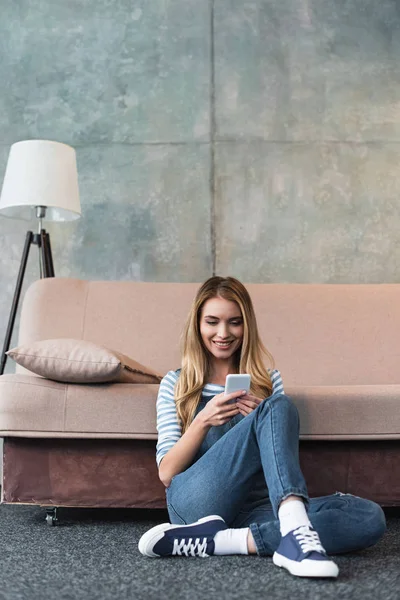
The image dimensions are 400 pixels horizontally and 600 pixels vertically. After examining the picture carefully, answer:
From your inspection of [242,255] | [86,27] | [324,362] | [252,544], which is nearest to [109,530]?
[252,544]

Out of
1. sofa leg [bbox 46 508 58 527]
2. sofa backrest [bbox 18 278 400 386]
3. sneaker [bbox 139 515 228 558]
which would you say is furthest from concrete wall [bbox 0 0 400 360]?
sneaker [bbox 139 515 228 558]

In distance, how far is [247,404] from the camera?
1.90 metres

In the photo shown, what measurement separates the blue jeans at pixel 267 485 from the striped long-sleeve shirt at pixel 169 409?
0.44ft

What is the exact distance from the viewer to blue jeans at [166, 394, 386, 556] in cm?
172

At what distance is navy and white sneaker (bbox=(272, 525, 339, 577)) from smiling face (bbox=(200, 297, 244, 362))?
2.09ft

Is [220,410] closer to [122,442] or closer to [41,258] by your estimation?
[122,442]

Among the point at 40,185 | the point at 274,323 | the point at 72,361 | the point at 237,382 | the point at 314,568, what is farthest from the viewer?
the point at 40,185

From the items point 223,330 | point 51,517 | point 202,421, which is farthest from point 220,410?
point 51,517

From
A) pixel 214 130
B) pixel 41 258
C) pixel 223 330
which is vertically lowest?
pixel 223 330

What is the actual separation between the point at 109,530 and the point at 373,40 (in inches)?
114

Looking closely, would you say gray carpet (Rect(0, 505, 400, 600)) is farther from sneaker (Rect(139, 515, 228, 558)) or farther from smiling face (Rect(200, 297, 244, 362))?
smiling face (Rect(200, 297, 244, 362))

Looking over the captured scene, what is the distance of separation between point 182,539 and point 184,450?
24cm

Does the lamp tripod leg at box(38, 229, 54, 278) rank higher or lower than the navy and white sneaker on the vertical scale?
higher

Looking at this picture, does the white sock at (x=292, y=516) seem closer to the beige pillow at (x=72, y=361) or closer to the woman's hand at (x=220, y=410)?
the woman's hand at (x=220, y=410)
